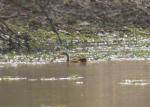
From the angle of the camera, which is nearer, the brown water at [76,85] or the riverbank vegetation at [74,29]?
the brown water at [76,85]

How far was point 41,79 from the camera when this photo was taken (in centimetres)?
1794

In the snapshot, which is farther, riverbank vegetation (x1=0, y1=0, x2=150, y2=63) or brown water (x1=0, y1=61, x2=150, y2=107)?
riverbank vegetation (x1=0, y1=0, x2=150, y2=63)

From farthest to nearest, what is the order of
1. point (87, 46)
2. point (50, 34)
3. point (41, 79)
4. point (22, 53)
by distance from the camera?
point (50, 34) < point (87, 46) < point (22, 53) < point (41, 79)

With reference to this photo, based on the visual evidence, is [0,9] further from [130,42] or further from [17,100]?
[17,100]

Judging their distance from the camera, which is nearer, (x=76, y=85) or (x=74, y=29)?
(x=76, y=85)

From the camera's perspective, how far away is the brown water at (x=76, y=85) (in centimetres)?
1435

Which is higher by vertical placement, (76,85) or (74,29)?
(74,29)

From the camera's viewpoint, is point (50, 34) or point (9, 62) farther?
point (50, 34)

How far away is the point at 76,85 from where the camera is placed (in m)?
16.6

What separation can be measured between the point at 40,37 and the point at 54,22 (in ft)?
11.3

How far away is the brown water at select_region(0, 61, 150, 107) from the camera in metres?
14.4

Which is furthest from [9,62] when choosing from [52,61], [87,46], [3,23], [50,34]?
[50,34]

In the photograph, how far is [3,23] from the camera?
27.2m

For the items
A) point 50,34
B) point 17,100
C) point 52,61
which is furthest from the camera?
point 50,34
